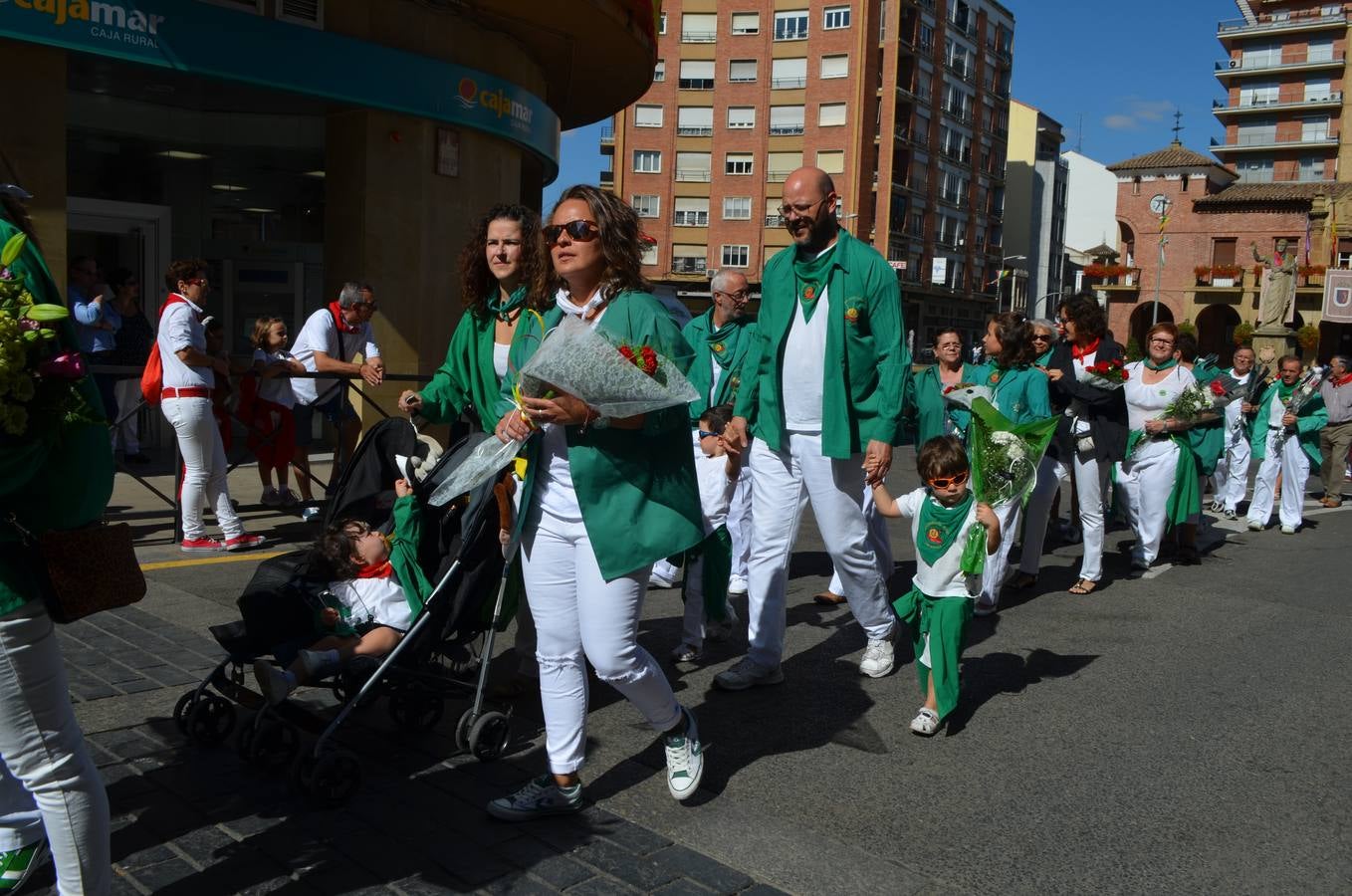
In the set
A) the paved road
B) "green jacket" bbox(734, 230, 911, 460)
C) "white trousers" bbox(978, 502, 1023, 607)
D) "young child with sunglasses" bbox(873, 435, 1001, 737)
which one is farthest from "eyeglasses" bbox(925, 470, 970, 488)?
the paved road

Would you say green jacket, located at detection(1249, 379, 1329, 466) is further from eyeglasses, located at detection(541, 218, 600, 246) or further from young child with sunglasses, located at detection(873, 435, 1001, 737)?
eyeglasses, located at detection(541, 218, 600, 246)

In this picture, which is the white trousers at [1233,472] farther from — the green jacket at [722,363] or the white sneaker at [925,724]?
the white sneaker at [925,724]

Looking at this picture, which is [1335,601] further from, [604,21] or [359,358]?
[604,21]

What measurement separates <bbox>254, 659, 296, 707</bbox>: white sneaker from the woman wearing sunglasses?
824mm

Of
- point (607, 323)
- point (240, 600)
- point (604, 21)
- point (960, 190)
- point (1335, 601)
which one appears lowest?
point (1335, 601)

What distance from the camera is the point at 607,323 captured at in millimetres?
3918

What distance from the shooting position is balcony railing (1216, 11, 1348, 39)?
271 feet

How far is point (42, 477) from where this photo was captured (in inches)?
116

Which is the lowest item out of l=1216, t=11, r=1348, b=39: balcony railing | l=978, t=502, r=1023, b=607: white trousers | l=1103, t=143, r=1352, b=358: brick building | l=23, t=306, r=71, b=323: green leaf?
l=978, t=502, r=1023, b=607: white trousers

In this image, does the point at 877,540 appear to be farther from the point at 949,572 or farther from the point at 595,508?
the point at 595,508

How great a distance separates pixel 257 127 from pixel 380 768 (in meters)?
12.2

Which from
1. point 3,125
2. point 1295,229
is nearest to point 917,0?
point 1295,229

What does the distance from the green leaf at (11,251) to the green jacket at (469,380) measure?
193 cm

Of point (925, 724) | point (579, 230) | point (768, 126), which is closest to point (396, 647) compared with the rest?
point (579, 230)
